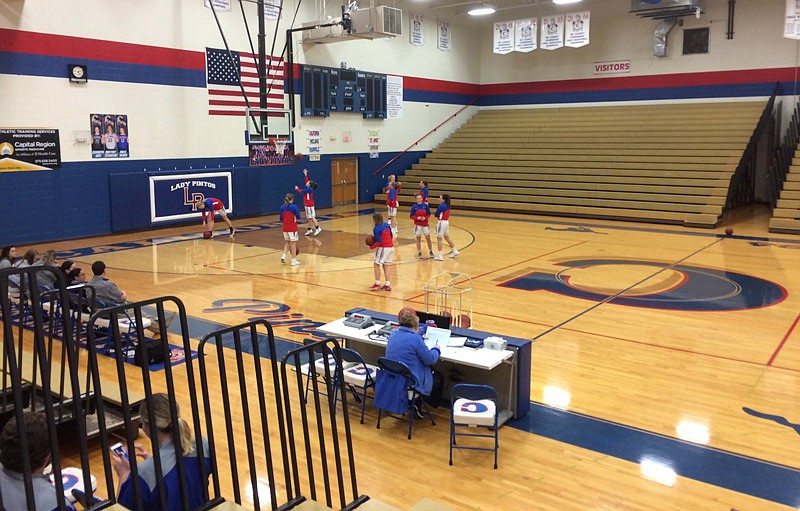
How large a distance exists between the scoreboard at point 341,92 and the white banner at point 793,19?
43.0 ft

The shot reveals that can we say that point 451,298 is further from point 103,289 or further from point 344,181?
point 344,181

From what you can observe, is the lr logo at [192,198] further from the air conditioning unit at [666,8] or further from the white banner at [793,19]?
the white banner at [793,19]

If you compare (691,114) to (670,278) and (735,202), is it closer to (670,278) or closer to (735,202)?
(735,202)

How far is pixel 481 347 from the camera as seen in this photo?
21.7 ft

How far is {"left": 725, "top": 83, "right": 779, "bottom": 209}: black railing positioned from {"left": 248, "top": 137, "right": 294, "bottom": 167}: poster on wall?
44.4ft

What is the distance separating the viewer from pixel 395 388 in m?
6.23

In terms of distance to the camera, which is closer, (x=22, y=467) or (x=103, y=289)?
(x=22, y=467)

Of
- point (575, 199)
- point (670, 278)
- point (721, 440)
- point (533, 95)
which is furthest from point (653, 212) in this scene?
point (721, 440)

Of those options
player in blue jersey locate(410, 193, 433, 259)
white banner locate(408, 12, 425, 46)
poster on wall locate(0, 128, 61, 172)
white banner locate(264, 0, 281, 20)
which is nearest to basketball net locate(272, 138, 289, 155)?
white banner locate(264, 0, 281, 20)

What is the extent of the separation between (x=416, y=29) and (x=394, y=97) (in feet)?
10.0

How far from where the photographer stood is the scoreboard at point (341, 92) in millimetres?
22297

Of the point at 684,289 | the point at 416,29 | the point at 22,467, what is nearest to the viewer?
the point at 22,467

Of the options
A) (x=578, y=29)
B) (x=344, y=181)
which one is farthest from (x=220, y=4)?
(x=578, y=29)

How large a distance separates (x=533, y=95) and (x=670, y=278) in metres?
18.4
